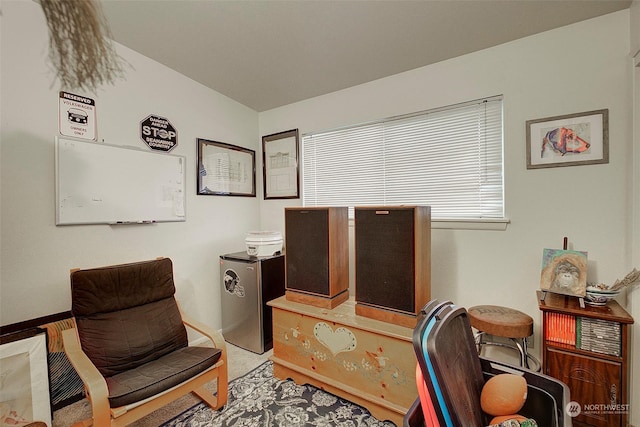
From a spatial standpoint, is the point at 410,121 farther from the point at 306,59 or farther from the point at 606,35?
the point at 606,35

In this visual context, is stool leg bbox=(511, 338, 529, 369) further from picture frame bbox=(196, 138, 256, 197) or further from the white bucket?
picture frame bbox=(196, 138, 256, 197)

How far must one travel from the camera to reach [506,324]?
1.63 meters

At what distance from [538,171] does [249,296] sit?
2.50 meters

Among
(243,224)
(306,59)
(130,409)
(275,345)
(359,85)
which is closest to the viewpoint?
(130,409)

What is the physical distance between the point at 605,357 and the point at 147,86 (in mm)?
3580

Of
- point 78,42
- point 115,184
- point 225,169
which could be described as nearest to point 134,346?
point 115,184

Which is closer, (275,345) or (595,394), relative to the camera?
(595,394)

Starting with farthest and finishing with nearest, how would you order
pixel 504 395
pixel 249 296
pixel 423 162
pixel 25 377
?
pixel 249 296 < pixel 423 162 < pixel 25 377 < pixel 504 395

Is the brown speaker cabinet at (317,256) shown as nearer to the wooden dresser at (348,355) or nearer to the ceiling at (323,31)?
the wooden dresser at (348,355)

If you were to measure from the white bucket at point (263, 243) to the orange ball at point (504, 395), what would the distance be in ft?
6.69

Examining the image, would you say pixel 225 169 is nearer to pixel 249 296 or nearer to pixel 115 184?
pixel 115 184

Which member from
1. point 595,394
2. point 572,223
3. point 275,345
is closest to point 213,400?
point 275,345

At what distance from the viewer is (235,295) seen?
2.73 metres

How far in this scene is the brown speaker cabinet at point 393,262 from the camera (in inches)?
66.6
